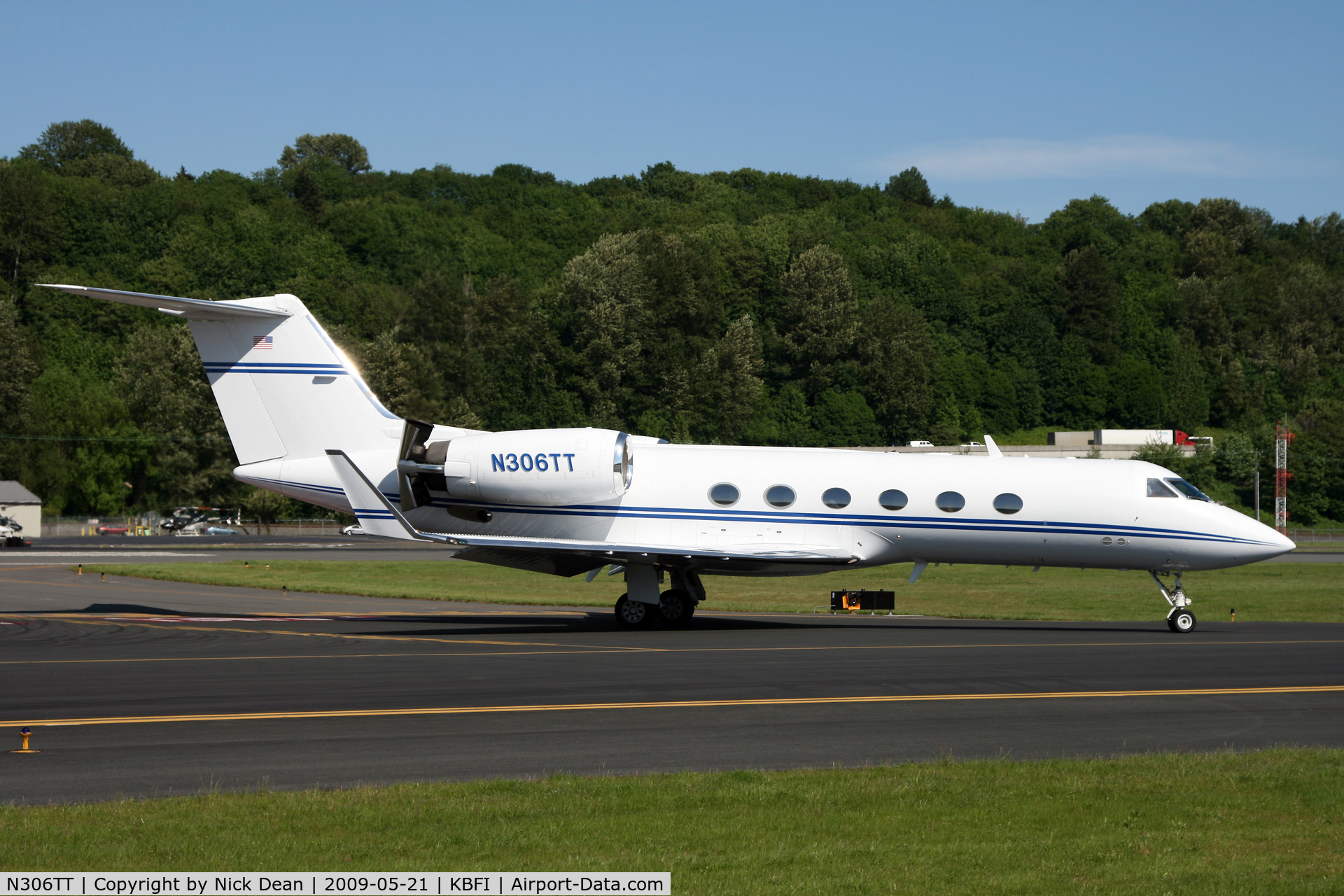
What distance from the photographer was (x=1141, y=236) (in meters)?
163

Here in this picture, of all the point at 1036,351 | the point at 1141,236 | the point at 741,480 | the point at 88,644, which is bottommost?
the point at 88,644

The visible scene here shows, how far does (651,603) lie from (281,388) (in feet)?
27.9

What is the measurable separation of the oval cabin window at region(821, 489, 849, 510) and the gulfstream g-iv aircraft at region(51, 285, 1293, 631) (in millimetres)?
23

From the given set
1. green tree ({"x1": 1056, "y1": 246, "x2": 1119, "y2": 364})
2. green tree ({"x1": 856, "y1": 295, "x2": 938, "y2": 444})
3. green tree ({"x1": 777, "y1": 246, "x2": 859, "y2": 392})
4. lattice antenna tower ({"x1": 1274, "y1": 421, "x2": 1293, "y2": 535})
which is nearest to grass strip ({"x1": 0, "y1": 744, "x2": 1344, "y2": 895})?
lattice antenna tower ({"x1": 1274, "y1": 421, "x2": 1293, "y2": 535})

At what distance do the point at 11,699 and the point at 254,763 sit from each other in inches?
202

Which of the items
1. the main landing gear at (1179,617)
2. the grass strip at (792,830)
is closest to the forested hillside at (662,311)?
the main landing gear at (1179,617)

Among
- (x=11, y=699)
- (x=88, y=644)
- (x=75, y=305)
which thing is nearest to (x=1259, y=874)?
(x=11, y=699)

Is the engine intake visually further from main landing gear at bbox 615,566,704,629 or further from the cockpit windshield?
the cockpit windshield

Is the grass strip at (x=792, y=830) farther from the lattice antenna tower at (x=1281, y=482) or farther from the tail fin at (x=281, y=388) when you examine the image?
the lattice antenna tower at (x=1281, y=482)

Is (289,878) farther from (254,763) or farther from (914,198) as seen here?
(914,198)

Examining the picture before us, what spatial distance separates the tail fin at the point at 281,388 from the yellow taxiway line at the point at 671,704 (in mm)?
12437

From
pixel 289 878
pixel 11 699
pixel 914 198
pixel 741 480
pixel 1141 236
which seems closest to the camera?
pixel 289 878

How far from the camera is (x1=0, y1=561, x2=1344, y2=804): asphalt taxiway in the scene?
11.0 meters

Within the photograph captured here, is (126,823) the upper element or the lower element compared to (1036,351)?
lower
